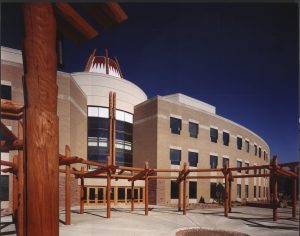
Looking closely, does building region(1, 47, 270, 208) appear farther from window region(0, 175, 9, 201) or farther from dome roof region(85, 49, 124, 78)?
dome roof region(85, 49, 124, 78)

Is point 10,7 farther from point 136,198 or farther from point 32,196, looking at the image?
point 136,198

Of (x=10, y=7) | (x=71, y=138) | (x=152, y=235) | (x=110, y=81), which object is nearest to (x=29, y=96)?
(x=10, y=7)

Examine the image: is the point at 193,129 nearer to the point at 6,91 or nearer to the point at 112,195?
the point at 112,195

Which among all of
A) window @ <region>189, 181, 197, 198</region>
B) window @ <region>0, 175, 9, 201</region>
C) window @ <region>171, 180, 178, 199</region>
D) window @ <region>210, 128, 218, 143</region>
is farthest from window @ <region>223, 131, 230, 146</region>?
window @ <region>0, 175, 9, 201</region>

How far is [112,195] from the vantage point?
2309 centimetres

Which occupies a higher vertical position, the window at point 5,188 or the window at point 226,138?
the window at point 226,138

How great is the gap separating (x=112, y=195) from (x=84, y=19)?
22.1 m

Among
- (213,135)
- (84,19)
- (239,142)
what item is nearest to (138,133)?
(213,135)

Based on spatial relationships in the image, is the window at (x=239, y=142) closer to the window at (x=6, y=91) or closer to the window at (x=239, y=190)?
the window at (x=239, y=190)

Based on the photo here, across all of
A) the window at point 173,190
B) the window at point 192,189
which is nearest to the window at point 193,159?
the window at point 192,189

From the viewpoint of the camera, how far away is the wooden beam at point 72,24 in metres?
2.42

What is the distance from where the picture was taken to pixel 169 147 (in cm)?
2502

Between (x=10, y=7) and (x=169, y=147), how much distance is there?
878 inches

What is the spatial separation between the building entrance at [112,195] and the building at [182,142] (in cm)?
174
